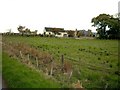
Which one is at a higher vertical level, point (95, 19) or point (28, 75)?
point (95, 19)

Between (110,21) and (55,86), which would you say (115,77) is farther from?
(110,21)

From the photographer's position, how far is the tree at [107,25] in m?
113

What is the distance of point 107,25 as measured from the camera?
11831cm

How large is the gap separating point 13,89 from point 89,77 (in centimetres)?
949

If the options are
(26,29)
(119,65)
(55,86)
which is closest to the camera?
(55,86)

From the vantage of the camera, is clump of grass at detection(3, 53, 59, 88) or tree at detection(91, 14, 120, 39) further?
tree at detection(91, 14, 120, 39)

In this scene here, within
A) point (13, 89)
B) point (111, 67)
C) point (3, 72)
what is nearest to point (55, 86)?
point (13, 89)

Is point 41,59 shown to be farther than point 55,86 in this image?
Yes

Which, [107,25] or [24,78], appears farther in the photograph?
[107,25]

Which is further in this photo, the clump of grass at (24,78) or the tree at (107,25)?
the tree at (107,25)

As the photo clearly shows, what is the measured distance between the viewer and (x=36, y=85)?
18.8m

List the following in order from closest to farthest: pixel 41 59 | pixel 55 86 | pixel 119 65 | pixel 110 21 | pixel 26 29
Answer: pixel 55 86 → pixel 41 59 → pixel 119 65 → pixel 110 21 → pixel 26 29

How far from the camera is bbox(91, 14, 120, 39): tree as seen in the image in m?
113

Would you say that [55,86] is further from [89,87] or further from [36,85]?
[89,87]
